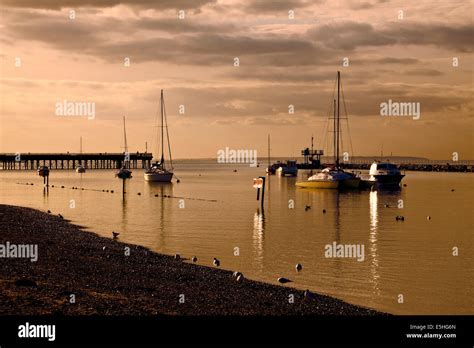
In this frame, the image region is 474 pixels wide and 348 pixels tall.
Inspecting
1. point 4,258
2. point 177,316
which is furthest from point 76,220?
point 177,316

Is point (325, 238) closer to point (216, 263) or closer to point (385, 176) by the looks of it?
point (216, 263)

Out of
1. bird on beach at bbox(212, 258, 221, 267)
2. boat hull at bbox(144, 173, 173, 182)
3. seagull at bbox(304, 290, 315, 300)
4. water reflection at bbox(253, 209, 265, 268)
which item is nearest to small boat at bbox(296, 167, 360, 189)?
boat hull at bbox(144, 173, 173, 182)

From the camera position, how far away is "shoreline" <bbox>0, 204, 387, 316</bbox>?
632 inches

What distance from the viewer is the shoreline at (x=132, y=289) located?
52.6 ft

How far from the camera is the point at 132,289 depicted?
1894cm

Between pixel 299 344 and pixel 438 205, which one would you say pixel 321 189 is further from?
pixel 299 344

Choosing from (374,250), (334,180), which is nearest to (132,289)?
(374,250)

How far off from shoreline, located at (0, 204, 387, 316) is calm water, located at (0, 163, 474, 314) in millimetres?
2540

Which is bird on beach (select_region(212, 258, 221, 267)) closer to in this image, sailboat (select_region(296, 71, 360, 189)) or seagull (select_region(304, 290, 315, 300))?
seagull (select_region(304, 290, 315, 300))

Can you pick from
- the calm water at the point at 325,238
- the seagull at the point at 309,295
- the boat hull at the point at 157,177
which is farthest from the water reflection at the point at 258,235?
the boat hull at the point at 157,177

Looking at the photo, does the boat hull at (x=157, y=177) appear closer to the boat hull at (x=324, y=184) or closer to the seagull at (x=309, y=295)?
the boat hull at (x=324, y=184)

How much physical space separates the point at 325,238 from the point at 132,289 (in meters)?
21.1

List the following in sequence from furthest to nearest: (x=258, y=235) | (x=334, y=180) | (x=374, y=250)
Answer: (x=334, y=180) < (x=258, y=235) < (x=374, y=250)

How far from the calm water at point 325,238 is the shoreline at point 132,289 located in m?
2.54
